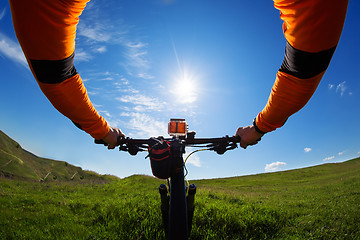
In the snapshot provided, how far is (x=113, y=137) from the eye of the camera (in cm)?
280

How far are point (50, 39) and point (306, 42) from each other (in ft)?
4.41

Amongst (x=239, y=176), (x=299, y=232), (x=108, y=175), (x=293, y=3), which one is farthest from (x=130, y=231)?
(x=239, y=176)

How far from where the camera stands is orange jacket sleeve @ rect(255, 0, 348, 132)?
0.92 metres

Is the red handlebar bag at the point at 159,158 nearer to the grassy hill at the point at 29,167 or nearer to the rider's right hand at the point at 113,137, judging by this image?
the rider's right hand at the point at 113,137

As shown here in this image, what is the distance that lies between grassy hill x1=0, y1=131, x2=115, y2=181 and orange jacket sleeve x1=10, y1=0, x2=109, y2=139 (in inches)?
1025

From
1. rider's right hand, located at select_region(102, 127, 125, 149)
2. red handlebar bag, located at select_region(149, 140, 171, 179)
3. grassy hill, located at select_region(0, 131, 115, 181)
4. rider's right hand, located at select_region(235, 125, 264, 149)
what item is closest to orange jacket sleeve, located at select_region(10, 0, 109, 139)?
red handlebar bag, located at select_region(149, 140, 171, 179)

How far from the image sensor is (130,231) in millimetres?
5965

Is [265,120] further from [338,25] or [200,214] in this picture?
[200,214]

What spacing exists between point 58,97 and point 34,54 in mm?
507

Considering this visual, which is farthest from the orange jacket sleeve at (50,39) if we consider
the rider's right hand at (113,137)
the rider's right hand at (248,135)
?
the rider's right hand at (248,135)

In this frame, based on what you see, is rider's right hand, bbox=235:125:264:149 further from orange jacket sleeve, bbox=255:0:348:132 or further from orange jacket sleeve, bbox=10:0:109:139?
orange jacket sleeve, bbox=10:0:109:139

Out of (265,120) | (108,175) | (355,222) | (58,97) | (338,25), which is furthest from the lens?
(108,175)

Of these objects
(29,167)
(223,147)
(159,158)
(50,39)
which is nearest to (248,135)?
(223,147)

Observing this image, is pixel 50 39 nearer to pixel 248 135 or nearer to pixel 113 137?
pixel 113 137
